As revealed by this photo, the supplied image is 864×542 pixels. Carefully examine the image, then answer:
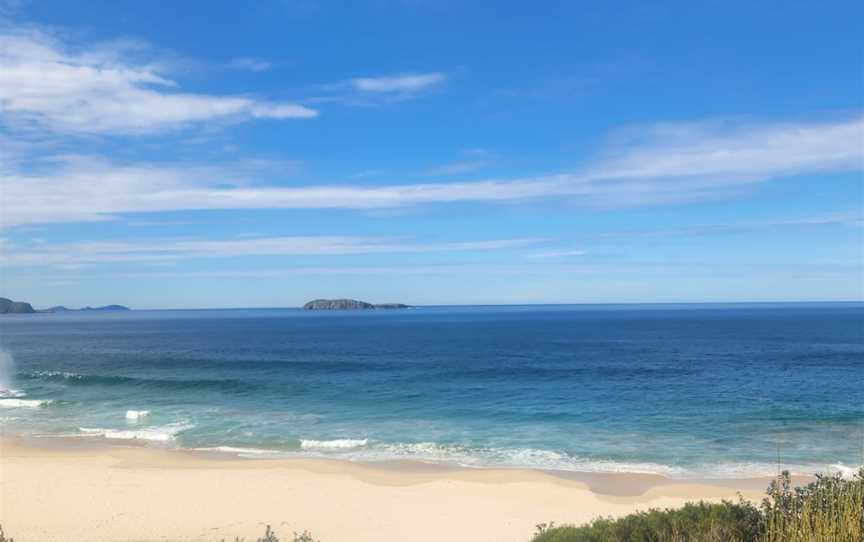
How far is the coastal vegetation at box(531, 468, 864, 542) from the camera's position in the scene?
29.3ft

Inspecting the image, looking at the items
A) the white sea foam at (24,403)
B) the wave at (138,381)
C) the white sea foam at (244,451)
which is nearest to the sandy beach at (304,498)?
the white sea foam at (244,451)

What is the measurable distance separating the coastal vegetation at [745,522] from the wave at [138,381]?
124ft

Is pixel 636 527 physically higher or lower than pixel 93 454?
higher

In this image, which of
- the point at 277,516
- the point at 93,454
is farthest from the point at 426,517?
the point at 93,454

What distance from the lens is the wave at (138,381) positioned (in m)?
44.8

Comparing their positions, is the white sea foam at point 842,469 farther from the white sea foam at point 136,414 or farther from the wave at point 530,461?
the white sea foam at point 136,414

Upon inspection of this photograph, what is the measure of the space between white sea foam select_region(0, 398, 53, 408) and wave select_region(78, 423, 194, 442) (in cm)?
974

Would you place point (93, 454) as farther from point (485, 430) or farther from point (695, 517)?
point (695, 517)

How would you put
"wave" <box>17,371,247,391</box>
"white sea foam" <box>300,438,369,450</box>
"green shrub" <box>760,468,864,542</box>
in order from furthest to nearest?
"wave" <box>17,371,247,391</box>
"white sea foam" <box>300,438,369,450</box>
"green shrub" <box>760,468,864,542</box>

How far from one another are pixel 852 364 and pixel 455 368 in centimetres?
3440

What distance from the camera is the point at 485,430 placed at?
97.2 ft

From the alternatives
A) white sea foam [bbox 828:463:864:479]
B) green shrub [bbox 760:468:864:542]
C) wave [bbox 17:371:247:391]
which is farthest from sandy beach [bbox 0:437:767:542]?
wave [bbox 17:371:247:391]

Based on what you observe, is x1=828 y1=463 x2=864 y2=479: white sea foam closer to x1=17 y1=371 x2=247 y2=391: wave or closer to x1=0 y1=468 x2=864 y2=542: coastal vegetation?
x1=0 y1=468 x2=864 y2=542: coastal vegetation

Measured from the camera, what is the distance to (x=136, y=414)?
3509cm
